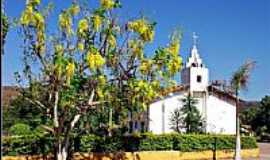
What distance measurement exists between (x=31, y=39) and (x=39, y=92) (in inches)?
79.4

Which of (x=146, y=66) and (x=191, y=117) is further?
(x=191, y=117)

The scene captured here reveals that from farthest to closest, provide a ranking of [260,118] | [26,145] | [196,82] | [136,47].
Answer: [260,118] < [196,82] < [26,145] < [136,47]

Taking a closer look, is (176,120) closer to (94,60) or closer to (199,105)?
(199,105)

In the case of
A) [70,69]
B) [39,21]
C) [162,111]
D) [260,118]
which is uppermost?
[39,21]

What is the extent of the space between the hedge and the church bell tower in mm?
16666

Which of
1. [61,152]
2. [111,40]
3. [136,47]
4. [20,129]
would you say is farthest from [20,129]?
[136,47]

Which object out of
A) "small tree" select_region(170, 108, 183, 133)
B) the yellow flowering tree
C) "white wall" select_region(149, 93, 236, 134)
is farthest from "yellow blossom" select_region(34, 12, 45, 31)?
"white wall" select_region(149, 93, 236, 134)

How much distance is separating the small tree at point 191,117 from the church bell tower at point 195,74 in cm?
564

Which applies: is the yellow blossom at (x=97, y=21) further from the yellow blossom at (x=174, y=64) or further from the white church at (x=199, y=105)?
the white church at (x=199, y=105)

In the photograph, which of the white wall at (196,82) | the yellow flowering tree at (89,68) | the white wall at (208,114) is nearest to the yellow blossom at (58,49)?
the yellow flowering tree at (89,68)

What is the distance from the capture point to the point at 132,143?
2347cm

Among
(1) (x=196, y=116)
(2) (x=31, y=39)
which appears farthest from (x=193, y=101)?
(2) (x=31, y=39)

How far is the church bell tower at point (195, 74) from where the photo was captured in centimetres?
4556

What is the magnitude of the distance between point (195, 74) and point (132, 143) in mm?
23314
